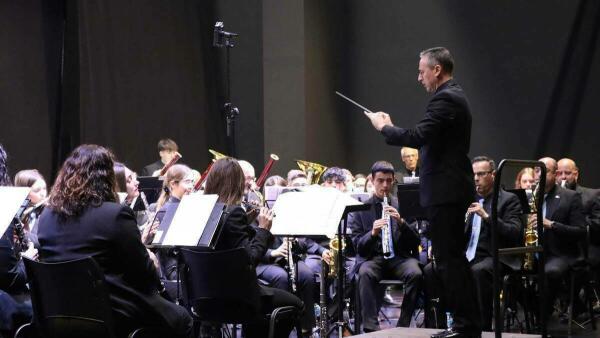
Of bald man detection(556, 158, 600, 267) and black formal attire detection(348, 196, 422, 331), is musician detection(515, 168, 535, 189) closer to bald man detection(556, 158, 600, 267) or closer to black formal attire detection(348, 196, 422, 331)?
bald man detection(556, 158, 600, 267)

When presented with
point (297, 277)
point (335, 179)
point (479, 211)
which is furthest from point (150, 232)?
point (335, 179)

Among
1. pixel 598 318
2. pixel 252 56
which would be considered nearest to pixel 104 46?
pixel 252 56

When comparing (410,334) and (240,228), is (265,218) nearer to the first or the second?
(240,228)

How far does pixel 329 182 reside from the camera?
8.15m

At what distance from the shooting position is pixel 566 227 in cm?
686

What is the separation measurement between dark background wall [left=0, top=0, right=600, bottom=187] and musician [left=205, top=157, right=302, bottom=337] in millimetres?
5264

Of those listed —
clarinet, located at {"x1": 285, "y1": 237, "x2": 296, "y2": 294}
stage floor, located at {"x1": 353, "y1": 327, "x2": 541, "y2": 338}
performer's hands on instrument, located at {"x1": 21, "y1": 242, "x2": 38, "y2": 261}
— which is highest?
performer's hands on instrument, located at {"x1": 21, "y1": 242, "x2": 38, "y2": 261}

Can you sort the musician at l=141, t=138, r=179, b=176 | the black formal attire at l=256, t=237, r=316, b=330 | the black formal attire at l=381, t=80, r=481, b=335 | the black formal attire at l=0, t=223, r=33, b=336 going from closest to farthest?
the black formal attire at l=0, t=223, r=33, b=336, the black formal attire at l=381, t=80, r=481, b=335, the black formal attire at l=256, t=237, r=316, b=330, the musician at l=141, t=138, r=179, b=176

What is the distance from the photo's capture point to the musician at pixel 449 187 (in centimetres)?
464

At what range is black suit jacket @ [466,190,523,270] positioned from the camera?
6387mm

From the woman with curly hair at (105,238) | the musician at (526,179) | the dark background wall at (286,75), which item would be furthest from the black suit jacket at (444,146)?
the dark background wall at (286,75)

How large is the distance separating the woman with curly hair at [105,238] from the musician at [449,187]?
1579mm

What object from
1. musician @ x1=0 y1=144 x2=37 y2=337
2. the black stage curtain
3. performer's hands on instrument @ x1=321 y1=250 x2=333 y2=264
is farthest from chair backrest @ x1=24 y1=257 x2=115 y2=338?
the black stage curtain

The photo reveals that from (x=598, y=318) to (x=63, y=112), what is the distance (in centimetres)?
630
